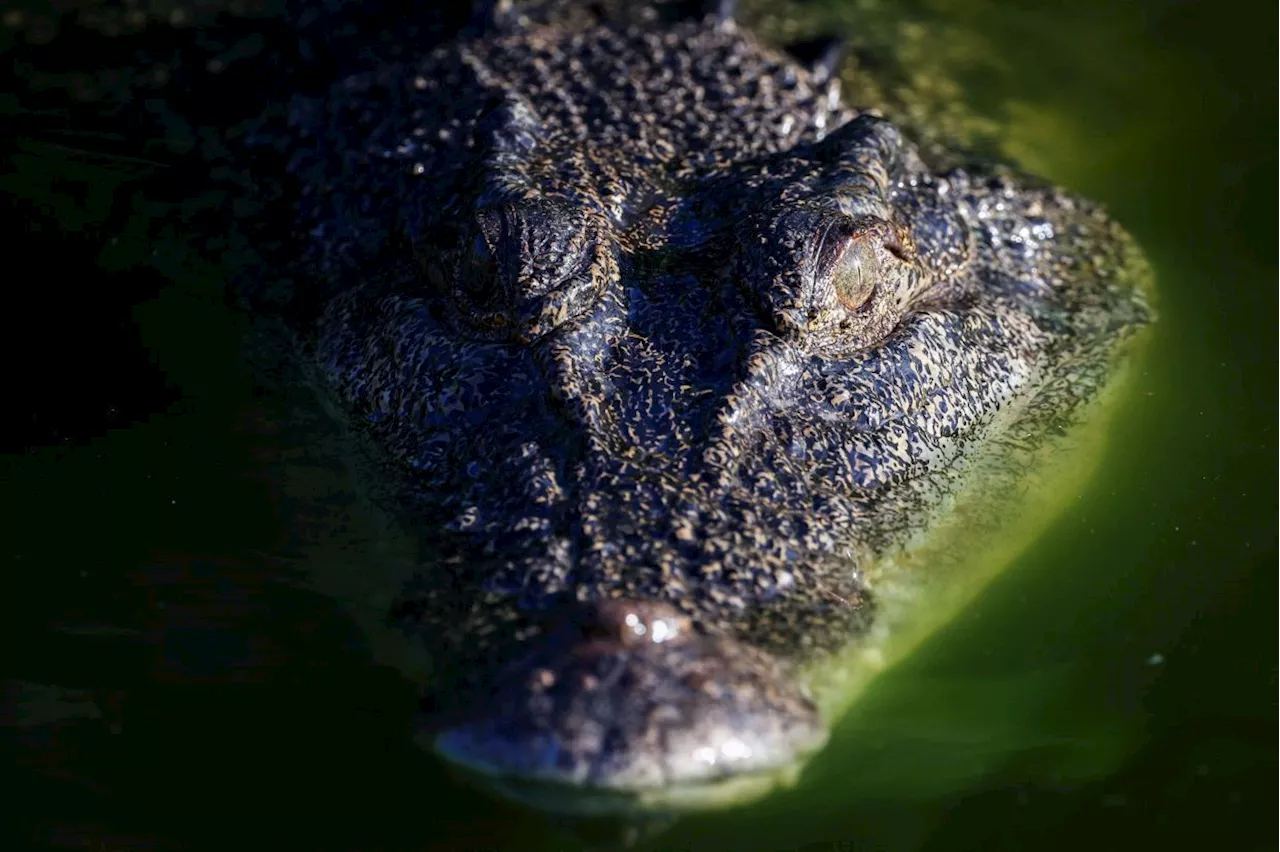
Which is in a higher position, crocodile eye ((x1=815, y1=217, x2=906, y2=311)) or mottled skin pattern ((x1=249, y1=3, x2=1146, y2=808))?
crocodile eye ((x1=815, y1=217, x2=906, y2=311))

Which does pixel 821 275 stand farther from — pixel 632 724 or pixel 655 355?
pixel 632 724

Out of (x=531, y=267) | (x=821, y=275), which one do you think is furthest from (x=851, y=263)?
(x=531, y=267)

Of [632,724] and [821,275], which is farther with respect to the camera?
[821,275]

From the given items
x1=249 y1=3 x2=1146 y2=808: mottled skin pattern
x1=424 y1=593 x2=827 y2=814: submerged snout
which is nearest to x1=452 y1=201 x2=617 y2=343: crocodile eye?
x1=249 y1=3 x2=1146 y2=808: mottled skin pattern

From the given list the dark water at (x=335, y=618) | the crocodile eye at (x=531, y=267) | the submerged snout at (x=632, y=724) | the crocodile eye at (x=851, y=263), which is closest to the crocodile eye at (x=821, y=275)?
the crocodile eye at (x=851, y=263)

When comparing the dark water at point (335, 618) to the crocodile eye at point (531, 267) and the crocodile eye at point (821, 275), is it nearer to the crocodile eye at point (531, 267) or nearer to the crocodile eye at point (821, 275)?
the crocodile eye at point (531, 267)

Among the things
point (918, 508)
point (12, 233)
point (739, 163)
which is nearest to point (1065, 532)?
point (918, 508)

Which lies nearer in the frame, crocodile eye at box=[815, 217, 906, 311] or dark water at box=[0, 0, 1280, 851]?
dark water at box=[0, 0, 1280, 851]

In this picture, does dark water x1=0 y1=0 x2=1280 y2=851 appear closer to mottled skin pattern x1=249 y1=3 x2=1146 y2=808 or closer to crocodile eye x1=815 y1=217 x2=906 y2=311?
mottled skin pattern x1=249 y1=3 x2=1146 y2=808
